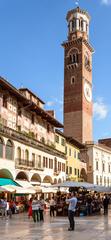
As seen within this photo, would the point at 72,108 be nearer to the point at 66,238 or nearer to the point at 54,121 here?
the point at 54,121

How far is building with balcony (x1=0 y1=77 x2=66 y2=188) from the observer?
3797 centimetres

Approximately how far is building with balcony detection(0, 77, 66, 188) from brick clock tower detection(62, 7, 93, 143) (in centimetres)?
2876

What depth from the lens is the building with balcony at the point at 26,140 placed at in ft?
125

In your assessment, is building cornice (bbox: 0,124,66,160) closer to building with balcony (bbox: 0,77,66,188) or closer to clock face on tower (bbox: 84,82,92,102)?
building with balcony (bbox: 0,77,66,188)

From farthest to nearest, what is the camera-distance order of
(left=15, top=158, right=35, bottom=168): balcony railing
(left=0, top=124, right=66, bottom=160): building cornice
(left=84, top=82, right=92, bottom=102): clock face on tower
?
(left=84, top=82, right=92, bottom=102): clock face on tower, (left=15, top=158, right=35, bottom=168): balcony railing, (left=0, top=124, right=66, bottom=160): building cornice

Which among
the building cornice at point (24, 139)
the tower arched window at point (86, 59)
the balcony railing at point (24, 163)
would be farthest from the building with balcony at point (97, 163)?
the balcony railing at point (24, 163)

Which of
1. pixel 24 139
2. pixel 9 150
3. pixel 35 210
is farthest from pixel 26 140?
pixel 35 210

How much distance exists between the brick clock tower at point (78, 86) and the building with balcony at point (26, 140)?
28.8 meters

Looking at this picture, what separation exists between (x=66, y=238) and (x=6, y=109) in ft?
83.0

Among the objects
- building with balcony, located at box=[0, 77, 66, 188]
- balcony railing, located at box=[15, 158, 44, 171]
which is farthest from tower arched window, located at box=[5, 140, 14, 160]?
balcony railing, located at box=[15, 158, 44, 171]

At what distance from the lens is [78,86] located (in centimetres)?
8644

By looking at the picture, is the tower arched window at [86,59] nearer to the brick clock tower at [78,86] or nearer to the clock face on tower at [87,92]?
the brick clock tower at [78,86]

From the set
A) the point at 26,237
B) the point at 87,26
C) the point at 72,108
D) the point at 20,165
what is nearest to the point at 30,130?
the point at 20,165

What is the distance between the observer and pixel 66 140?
61812mm
